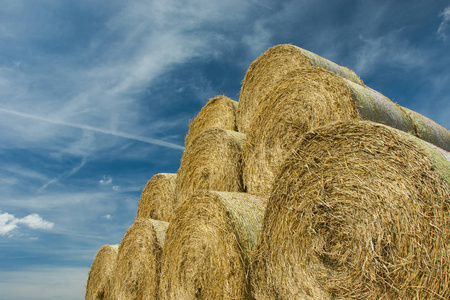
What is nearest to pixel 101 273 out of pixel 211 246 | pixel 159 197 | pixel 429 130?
pixel 159 197

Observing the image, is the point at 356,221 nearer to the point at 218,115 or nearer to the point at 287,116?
the point at 287,116

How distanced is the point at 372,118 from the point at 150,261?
275 cm

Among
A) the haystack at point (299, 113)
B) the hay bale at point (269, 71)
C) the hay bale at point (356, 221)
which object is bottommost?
the hay bale at point (356, 221)

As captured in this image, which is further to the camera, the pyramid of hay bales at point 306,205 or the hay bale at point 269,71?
the hay bale at point 269,71

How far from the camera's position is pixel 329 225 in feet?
8.68

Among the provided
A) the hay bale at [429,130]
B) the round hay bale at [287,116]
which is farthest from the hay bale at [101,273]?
the hay bale at [429,130]

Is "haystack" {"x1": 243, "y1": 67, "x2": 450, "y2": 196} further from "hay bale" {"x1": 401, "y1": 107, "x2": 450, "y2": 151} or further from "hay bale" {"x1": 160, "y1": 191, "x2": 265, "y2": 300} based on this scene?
"hay bale" {"x1": 160, "y1": 191, "x2": 265, "y2": 300}

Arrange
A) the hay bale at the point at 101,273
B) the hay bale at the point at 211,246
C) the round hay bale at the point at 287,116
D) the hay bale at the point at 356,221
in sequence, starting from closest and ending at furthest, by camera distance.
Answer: the hay bale at the point at 356,221
the hay bale at the point at 211,246
the round hay bale at the point at 287,116
the hay bale at the point at 101,273

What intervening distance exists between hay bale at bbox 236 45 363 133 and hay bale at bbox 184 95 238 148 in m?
0.24

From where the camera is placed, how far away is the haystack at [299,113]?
317 cm

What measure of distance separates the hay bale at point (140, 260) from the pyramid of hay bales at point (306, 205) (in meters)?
0.02

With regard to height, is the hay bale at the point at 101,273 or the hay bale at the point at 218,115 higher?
the hay bale at the point at 218,115

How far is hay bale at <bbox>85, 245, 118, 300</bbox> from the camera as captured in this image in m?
5.79

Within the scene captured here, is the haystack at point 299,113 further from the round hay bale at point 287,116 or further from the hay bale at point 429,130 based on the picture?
the hay bale at point 429,130
